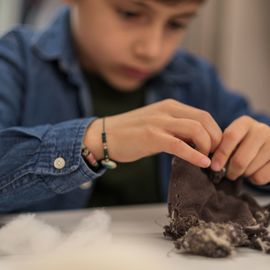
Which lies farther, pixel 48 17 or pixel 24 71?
pixel 48 17

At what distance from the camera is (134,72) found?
0.92 metres

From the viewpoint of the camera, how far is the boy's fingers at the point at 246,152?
59cm

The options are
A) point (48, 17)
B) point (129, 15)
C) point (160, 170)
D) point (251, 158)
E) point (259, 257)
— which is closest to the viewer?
point (259, 257)

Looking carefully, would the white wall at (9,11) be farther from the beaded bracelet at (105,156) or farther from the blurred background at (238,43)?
the beaded bracelet at (105,156)

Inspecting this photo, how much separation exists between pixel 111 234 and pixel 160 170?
1.29 ft

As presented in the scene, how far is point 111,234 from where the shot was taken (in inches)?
22.4

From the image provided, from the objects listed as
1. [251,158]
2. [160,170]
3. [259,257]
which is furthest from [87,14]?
[259,257]

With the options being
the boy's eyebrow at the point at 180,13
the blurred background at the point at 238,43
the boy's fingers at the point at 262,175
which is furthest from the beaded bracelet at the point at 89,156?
the blurred background at the point at 238,43

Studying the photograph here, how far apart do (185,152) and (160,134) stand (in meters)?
0.04

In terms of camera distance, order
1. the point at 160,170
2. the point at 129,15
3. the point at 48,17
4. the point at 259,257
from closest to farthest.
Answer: the point at 259,257 < the point at 129,15 < the point at 160,170 < the point at 48,17

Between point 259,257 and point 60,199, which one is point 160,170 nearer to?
point 60,199

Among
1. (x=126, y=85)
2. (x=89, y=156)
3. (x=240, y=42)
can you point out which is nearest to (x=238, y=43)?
(x=240, y=42)

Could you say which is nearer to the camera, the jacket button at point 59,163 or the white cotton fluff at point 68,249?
the white cotton fluff at point 68,249

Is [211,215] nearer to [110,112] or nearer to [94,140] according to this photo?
[94,140]
